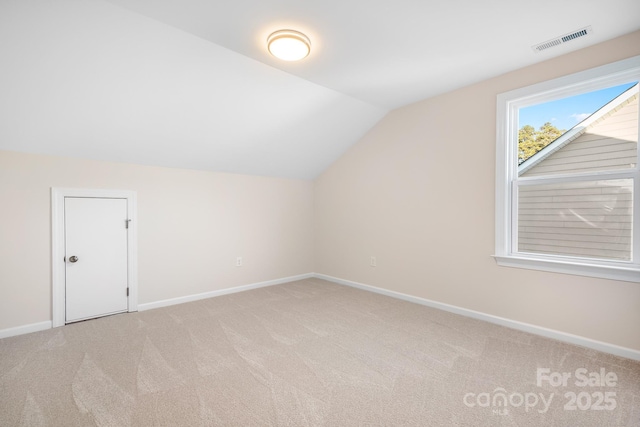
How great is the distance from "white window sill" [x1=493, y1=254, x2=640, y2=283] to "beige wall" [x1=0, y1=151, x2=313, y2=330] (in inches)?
127

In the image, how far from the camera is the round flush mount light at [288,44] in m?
2.32

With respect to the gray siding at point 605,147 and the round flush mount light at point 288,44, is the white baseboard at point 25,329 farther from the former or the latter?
the gray siding at point 605,147

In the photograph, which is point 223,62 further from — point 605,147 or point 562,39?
point 605,147

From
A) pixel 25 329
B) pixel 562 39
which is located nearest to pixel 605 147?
pixel 562 39

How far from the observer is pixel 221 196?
4.32 m

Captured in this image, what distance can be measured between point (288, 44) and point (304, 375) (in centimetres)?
258

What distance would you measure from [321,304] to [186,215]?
217 cm

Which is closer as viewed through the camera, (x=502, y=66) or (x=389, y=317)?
(x=502, y=66)

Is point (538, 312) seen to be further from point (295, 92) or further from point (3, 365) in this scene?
point (3, 365)

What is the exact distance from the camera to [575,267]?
2.63m

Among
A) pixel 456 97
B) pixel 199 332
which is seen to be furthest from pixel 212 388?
pixel 456 97

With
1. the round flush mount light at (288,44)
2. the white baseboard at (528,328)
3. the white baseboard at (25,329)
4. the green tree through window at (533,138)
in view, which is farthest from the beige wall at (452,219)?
the white baseboard at (25,329)

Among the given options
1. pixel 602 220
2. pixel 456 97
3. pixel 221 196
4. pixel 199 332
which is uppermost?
pixel 456 97

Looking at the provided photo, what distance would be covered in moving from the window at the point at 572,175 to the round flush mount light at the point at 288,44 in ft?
6.96
